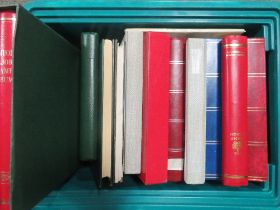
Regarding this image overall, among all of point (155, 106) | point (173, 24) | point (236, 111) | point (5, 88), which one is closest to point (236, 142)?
point (236, 111)

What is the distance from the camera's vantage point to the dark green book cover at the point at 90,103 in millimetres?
602

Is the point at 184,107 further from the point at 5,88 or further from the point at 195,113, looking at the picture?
the point at 5,88

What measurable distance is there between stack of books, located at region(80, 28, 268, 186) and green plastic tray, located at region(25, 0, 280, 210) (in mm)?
23

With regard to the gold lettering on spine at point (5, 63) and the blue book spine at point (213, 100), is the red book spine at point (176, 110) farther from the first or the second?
the gold lettering on spine at point (5, 63)

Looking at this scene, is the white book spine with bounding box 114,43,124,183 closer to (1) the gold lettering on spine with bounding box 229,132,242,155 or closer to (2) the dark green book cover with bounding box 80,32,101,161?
(2) the dark green book cover with bounding box 80,32,101,161

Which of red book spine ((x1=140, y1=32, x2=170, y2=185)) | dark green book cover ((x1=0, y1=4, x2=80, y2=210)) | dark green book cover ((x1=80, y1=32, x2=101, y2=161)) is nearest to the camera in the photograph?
dark green book cover ((x1=0, y1=4, x2=80, y2=210))

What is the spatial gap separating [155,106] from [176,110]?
2.4 inches

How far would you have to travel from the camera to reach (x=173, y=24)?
0.55 metres

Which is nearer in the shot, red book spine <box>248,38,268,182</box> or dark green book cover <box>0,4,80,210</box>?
dark green book cover <box>0,4,80,210</box>

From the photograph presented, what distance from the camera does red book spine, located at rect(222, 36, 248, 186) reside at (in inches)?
19.8

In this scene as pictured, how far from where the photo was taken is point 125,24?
55 cm

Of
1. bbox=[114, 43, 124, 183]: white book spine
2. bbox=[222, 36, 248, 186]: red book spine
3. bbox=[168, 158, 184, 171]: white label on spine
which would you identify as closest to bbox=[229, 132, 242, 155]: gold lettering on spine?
bbox=[222, 36, 248, 186]: red book spine

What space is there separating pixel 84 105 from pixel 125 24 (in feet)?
0.69

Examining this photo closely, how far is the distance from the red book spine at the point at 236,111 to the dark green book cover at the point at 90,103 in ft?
0.94
